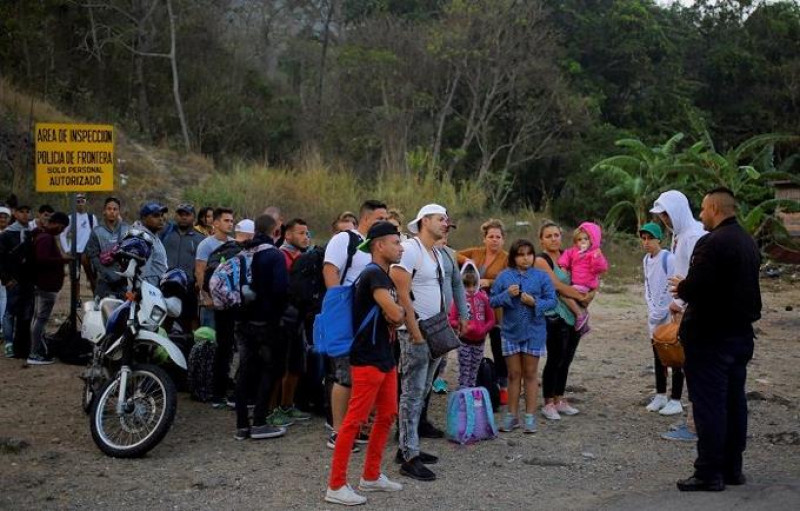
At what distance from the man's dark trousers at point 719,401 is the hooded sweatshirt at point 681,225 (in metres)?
1.18

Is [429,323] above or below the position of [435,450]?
above

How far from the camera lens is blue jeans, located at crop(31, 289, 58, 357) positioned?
10.2 meters

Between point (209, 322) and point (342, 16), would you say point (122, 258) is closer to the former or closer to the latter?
point (209, 322)

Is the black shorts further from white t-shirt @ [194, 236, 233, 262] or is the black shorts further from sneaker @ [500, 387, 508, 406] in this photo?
sneaker @ [500, 387, 508, 406]

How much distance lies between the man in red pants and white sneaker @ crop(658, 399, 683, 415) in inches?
141

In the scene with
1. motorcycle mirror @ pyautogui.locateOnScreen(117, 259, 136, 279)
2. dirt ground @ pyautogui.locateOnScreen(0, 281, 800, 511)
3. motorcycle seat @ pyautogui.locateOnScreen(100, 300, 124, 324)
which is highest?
motorcycle mirror @ pyautogui.locateOnScreen(117, 259, 136, 279)

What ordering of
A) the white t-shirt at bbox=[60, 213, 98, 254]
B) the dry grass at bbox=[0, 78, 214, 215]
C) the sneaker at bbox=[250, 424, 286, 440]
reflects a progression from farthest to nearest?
1. the dry grass at bbox=[0, 78, 214, 215]
2. the white t-shirt at bbox=[60, 213, 98, 254]
3. the sneaker at bbox=[250, 424, 286, 440]

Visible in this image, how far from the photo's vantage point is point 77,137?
34.0 ft

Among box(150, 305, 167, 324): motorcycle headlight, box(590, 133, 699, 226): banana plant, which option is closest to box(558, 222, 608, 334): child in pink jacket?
box(150, 305, 167, 324): motorcycle headlight

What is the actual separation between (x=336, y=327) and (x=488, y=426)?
2.13m

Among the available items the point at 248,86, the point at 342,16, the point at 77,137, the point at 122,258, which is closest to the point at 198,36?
the point at 248,86

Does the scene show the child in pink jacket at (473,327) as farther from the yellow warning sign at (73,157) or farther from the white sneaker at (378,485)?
the yellow warning sign at (73,157)

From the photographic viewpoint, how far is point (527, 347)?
26.1 feet

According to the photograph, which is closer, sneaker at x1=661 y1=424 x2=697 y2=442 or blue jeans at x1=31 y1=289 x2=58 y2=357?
sneaker at x1=661 y1=424 x2=697 y2=442
